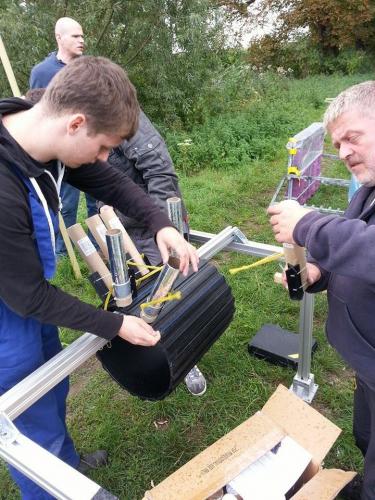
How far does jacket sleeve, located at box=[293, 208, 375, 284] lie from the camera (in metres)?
1.04

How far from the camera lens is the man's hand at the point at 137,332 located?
1284mm

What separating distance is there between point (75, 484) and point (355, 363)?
949 millimetres

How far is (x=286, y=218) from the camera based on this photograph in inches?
48.1

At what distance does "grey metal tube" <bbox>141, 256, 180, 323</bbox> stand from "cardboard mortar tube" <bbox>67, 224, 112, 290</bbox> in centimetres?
21

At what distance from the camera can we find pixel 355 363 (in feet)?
4.47

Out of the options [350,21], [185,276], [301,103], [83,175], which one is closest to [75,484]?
[185,276]

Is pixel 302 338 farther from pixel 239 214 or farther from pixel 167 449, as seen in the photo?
pixel 239 214

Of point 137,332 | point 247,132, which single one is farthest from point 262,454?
point 247,132

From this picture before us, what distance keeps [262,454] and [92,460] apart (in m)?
1.25

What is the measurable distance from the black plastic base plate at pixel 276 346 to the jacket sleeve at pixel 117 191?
1440mm

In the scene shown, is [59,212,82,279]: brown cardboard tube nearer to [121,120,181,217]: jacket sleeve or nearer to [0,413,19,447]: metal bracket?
[121,120,181,217]: jacket sleeve

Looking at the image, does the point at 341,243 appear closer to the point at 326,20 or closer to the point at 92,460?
the point at 92,460

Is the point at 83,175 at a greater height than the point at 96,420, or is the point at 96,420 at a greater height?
the point at 83,175

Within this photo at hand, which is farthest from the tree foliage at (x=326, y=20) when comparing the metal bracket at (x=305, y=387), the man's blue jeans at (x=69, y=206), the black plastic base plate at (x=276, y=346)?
the metal bracket at (x=305, y=387)
